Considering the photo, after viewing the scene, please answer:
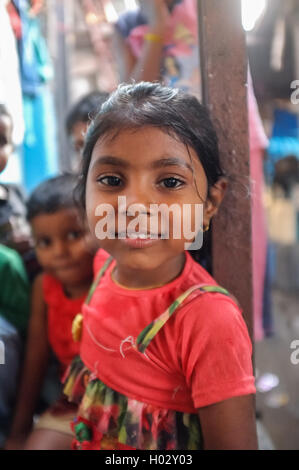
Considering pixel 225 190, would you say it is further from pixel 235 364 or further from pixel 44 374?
pixel 44 374

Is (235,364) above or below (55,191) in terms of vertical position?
below

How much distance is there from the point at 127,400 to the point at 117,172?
1.77ft

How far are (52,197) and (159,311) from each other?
73 cm

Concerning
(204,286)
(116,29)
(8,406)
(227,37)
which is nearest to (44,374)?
(8,406)

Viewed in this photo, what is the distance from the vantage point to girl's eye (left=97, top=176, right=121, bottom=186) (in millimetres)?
864

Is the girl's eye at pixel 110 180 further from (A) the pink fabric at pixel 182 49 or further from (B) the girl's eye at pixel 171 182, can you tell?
(A) the pink fabric at pixel 182 49

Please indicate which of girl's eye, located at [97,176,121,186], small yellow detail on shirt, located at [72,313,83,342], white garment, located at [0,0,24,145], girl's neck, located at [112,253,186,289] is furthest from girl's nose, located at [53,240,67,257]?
white garment, located at [0,0,24,145]

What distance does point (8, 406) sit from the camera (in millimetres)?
1407

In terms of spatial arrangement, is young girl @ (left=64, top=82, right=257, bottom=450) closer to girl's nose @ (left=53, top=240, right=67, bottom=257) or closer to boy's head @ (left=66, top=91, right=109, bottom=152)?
girl's nose @ (left=53, top=240, right=67, bottom=257)

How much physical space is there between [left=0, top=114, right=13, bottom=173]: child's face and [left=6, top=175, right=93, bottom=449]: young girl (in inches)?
8.2

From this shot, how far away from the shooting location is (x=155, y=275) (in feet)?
3.17

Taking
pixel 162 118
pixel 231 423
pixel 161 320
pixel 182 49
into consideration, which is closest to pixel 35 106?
pixel 182 49

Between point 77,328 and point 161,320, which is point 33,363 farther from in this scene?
point 161,320

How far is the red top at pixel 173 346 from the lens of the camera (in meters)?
0.81
